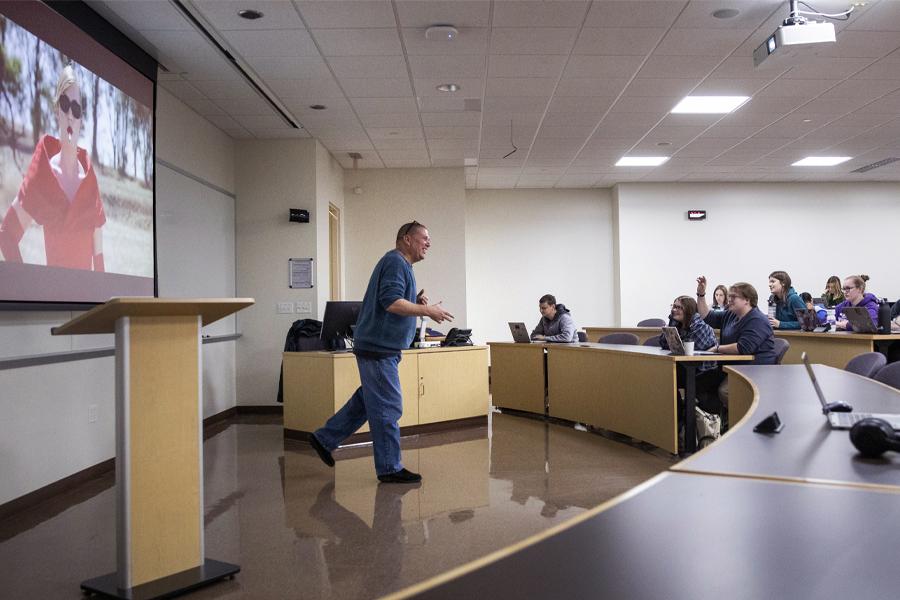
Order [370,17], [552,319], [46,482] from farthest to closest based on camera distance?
[552,319] → [370,17] → [46,482]

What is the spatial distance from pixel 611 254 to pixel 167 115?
25.1 feet

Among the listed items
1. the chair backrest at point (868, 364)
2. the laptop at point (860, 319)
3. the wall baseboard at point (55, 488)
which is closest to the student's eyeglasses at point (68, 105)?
the wall baseboard at point (55, 488)

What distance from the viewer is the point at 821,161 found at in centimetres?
988

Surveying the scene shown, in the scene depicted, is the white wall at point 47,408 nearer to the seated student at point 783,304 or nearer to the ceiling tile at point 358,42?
the ceiling tile at point 358,42

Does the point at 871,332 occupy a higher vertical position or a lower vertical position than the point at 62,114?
lower

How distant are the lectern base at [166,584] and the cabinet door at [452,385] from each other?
3.68m

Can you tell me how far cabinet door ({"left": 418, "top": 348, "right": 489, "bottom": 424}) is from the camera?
6512 millimetres

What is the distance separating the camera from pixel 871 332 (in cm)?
673

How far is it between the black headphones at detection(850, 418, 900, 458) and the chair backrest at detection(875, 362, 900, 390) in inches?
71.3

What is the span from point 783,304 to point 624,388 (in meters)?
3.63

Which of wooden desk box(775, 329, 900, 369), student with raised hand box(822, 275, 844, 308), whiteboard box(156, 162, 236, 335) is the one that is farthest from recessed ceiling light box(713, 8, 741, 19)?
student with raised hand box(822, 275, 844, 308)

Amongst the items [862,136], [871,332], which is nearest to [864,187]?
[862,136]

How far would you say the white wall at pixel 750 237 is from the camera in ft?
37.7

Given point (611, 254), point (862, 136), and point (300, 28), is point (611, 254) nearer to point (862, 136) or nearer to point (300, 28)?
point (862, 136)
